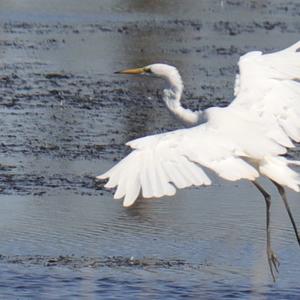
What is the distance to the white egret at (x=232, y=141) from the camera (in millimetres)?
6344

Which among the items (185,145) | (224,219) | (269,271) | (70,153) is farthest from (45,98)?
(185,145)

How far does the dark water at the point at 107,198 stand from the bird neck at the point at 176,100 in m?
0.92

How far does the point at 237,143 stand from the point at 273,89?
3.55ft

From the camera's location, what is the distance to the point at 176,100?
27.3 ft

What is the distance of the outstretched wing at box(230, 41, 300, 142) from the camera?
25.5 feet

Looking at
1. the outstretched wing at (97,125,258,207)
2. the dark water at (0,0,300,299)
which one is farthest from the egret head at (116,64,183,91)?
the outstretched wing at (97,125,258,207)

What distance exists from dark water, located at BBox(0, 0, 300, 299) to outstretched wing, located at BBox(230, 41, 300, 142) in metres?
1.04

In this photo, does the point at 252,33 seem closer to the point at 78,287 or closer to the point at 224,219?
the point at 224,219

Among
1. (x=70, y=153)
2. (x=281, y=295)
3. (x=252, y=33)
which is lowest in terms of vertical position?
(x=281, y=295)

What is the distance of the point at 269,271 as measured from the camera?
828 cm

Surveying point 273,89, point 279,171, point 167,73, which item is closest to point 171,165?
point 279,171

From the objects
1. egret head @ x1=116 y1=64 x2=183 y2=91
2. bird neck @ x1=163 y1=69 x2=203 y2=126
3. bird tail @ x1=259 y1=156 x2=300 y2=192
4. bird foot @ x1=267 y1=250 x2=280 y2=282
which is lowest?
bird foot @ x1=267 y1=250 x2=280 y2=282

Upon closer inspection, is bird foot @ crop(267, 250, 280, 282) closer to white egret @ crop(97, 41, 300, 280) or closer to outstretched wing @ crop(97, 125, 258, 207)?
white egret @ crop(97, 41, 300, 280)

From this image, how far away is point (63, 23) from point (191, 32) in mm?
2176
